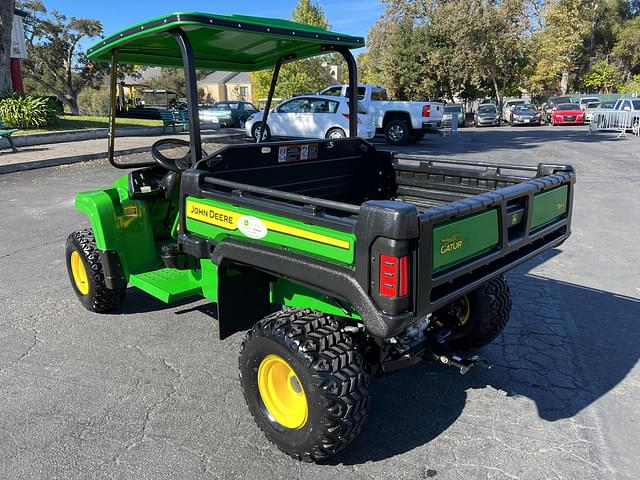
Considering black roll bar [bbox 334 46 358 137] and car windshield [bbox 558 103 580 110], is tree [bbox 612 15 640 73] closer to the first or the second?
car windshield [bbox 558 103 580 110]

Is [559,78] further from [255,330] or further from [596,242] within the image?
[255,330]

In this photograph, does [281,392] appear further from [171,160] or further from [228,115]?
[228,115]

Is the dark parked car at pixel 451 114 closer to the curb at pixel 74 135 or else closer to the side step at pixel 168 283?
the curb at pixel 74 135

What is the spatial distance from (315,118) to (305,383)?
14.2m

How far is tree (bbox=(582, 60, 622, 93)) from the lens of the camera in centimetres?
4906

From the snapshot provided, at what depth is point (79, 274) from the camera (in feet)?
14.9

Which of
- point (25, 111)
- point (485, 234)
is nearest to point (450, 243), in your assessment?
point (485, 234)

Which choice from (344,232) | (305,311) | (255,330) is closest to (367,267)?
(344,232)

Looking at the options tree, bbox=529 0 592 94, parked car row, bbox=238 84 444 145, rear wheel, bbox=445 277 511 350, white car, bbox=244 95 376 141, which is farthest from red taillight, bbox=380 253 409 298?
tree, bbox=529 0 592 94

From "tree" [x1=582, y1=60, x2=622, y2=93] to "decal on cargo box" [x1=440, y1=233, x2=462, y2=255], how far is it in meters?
54.7

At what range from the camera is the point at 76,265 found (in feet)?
14.8

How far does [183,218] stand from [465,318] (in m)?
1.98

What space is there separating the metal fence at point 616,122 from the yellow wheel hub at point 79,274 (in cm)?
2242

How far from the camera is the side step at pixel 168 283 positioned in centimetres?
356
